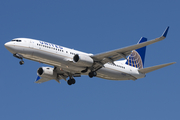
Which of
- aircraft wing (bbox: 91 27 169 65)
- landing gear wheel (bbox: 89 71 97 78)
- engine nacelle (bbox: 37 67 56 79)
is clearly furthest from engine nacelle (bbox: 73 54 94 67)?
engine nacelle (bbox: 37 67 56 79)

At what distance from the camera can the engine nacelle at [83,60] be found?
40.7 meters

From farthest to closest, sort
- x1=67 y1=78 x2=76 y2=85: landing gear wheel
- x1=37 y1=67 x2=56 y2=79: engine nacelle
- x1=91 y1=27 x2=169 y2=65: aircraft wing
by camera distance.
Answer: x1=67 y1=78 x2=76 y2=85: landing gear wheel < x1=37 y1=67 x2=56 y2=79: engine nacelle < x1=91 y1=27 x2=169 y2=65: aircraft wing

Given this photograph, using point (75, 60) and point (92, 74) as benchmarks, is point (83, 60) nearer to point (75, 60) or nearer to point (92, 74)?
point (75, 60)

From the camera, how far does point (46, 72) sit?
1811 inches

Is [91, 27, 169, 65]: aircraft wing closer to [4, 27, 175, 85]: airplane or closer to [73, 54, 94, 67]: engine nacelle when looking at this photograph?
[4, 27, 175, 85]: airplane

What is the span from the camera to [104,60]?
4234 cm

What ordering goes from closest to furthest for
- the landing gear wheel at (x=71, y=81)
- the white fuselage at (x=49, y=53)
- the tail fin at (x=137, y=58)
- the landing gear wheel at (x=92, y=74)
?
the white fuselage at (x=49, y=53) < the landing gear wheel at (x=92, y=74) < the landing gear wheel at (x=71, y=81) < the tail fin at (x=137, y=58)

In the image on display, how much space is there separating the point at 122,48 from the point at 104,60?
389 cm

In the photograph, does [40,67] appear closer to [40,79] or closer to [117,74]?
[40,79]

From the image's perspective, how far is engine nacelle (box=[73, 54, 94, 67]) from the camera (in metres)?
40.7

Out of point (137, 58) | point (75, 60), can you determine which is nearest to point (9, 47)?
point (75, 60)

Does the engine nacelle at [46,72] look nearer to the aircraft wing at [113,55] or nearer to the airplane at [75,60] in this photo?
the airplane at [75,60]

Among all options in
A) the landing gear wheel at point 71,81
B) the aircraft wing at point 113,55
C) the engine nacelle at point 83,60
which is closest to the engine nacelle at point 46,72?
the landing gear wheel at point 71,81

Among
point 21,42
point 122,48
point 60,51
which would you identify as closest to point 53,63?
point 60,51
